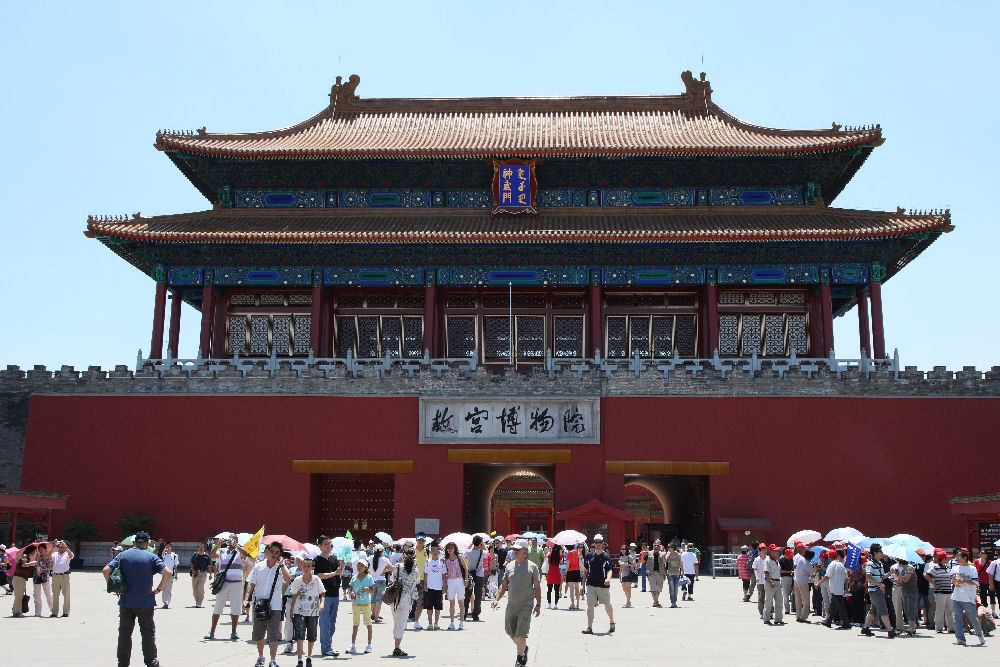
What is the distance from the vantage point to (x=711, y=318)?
94.3 ft

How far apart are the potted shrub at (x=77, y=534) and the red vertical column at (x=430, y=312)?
9.91 m

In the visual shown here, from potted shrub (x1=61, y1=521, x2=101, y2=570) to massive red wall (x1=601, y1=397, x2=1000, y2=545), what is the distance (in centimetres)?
1333

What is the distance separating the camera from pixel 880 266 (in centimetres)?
2855

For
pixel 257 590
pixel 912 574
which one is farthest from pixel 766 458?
pixel 257 590

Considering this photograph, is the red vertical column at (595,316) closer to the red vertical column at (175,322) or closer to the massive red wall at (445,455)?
the massive red wall at (445,455)

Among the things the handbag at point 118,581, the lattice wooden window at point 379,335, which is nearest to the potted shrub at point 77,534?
the lattice wooden window at point 379,335

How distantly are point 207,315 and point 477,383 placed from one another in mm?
8696

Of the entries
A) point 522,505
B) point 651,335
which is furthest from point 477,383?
point 522,505

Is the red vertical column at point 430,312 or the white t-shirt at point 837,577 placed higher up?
the red vertical column at point 430,312

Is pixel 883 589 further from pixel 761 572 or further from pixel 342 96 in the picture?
pixel 342 96

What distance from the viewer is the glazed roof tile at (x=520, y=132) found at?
3003cm

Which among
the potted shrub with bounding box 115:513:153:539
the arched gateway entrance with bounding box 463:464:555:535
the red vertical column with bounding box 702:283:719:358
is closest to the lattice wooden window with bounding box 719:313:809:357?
the red vertical column with bounding box 702:283:719:358

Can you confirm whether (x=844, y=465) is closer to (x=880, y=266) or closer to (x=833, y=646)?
(x=880, y=266)

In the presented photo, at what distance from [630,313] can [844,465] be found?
26.8 feet
